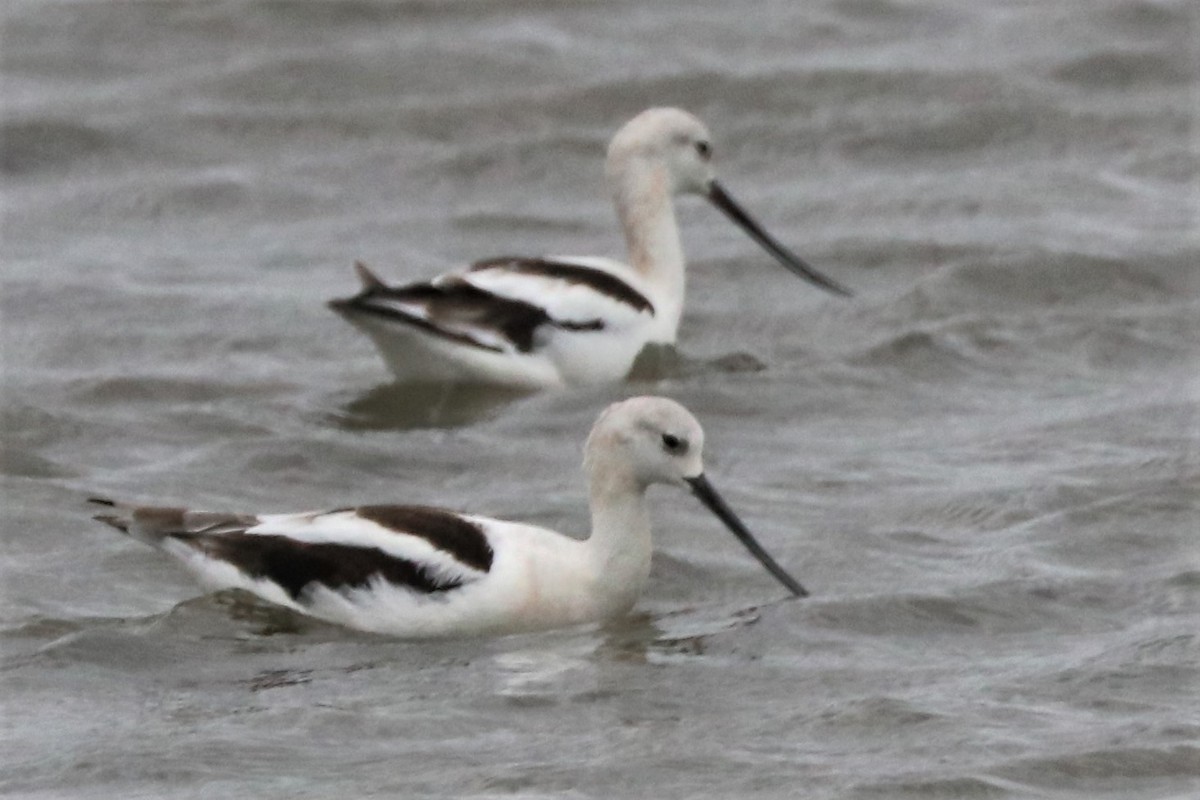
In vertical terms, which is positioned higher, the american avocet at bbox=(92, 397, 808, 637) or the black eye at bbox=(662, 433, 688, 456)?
the black eye at bbox=(662, 433, 688, 456)

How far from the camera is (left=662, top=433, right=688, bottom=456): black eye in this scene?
806 cm

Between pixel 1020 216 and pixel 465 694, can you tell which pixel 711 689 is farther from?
pixel 1020 216

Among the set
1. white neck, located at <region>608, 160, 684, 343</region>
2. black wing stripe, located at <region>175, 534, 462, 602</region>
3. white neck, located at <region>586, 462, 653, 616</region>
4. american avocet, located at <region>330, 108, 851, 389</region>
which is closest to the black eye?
white neck, located at <region>586, 462, 653, 616</region>

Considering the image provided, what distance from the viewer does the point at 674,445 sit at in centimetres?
809

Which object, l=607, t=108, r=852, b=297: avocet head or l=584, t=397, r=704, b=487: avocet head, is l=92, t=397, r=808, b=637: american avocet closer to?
l=584, t=397, r=704, b=487: avocet head

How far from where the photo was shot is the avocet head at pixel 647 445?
8.05 m

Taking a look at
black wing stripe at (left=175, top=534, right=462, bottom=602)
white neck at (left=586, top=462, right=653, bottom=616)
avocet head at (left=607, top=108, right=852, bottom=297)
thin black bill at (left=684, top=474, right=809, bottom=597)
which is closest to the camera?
black wing stripe at (left=175, top=534, right=462, bottom=602)

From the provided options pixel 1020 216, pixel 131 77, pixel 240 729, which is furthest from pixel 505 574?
pixel 131 77

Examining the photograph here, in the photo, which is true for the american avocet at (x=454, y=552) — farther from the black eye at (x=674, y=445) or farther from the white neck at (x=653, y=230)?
the white neck at (x=653, y=230)

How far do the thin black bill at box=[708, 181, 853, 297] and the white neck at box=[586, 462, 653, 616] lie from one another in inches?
158

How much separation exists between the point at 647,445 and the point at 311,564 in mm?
966

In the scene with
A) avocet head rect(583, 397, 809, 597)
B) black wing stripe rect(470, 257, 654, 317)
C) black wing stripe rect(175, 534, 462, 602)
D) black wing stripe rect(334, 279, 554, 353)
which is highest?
black wing stripe rect(470, 257, 654, 317)

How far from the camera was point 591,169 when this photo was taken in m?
14.0

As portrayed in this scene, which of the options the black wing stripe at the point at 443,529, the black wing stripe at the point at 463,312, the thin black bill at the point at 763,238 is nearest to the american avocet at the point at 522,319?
the black wing stripe at the point at 463,312
